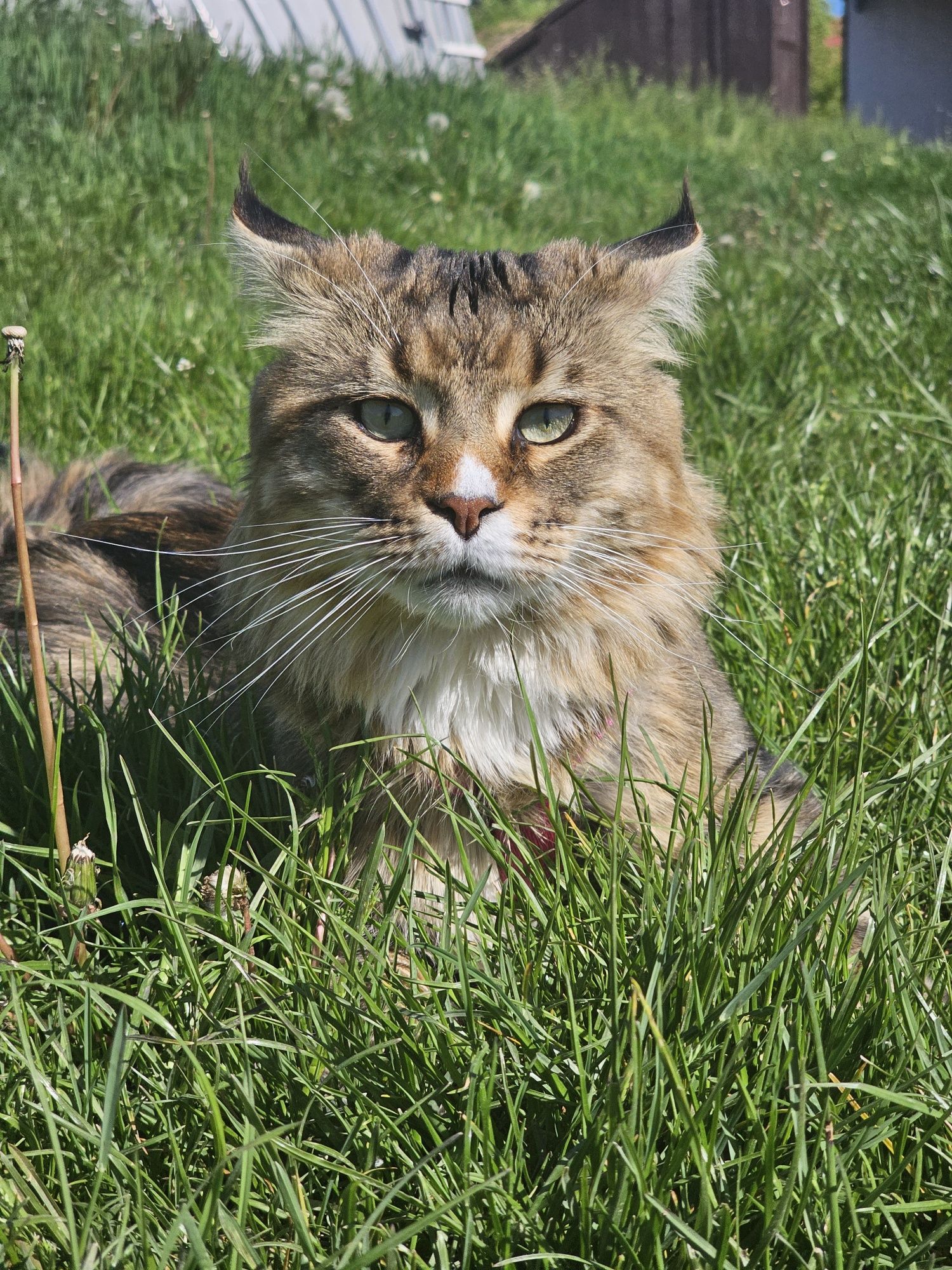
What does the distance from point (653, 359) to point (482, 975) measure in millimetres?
1296

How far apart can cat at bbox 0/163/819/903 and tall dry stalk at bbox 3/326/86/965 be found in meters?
0.38

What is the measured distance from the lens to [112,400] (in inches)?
159

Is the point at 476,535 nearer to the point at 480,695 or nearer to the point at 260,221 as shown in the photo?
the point at 480,695

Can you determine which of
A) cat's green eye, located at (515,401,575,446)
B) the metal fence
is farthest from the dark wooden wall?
cat's green eye, located at (515,401,575,446)

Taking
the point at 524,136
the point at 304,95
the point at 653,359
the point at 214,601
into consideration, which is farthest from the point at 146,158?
the point at 653,359

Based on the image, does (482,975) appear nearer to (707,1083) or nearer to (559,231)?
(707,1083)

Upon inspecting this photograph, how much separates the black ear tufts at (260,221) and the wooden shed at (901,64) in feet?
37.3

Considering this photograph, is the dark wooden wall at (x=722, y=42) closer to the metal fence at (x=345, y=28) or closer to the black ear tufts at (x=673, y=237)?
the metal fence at (x=345, y=28)

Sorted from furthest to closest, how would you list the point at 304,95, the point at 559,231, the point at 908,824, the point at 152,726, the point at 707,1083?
the point at 304,95 → the point at 559,231 → the point at 152,726 → the point at 908,824 → the point at 707,1083

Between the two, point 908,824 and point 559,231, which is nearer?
point 908,824

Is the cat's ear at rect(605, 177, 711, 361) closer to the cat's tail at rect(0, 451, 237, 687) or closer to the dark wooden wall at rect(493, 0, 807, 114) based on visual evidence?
the cat's tail at rect(0, 451, 237, 687)

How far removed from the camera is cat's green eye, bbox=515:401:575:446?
2.06 metres

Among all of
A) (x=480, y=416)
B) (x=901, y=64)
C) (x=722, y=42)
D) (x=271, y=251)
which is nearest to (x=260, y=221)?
(x=271, y=251)

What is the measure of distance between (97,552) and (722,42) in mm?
19012
